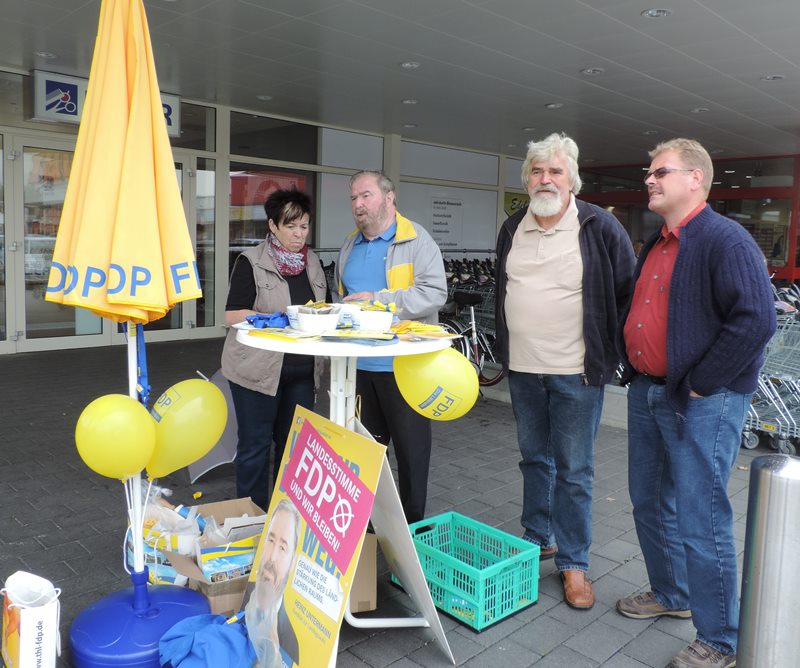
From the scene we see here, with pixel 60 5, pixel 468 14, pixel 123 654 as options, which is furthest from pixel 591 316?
pixel 60 5

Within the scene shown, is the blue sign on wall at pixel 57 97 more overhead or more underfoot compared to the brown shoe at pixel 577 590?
more overhead

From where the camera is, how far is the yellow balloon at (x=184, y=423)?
241 centimetres

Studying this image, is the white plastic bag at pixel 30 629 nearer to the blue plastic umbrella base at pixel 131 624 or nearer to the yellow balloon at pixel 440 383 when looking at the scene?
the blue plastic umbrella base at pixel 131 624

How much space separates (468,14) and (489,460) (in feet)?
12.3

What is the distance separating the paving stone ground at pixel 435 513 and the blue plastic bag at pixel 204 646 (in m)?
0.36

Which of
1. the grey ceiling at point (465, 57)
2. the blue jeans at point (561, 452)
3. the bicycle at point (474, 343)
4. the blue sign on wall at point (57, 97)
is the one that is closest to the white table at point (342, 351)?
the blue jeans at point (561, 452)

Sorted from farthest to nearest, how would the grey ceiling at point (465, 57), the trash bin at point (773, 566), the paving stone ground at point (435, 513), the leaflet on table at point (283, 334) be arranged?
the grey ceiling at point (465, 57) < the paving stone ground at point (435, 513) < the leaflet on table at point (283, 334) < the trash bin at point (773, 566)

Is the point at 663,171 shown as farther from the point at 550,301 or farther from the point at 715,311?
the point at 550,301

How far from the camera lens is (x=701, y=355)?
220 centimetres

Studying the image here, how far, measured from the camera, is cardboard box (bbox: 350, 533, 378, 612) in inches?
101

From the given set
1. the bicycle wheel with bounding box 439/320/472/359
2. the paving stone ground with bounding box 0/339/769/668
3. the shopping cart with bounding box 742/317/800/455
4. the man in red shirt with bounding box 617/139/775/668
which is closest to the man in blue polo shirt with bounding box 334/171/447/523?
the paving stone ground with bounding box 0/339/769/668

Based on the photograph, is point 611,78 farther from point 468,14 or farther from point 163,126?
point 163,126

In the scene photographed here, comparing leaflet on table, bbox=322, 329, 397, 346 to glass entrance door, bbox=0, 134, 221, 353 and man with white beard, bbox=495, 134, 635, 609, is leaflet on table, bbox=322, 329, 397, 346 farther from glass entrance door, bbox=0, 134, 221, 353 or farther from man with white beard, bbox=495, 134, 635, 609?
glass entrance door, bbox=0, 134, 221, 353

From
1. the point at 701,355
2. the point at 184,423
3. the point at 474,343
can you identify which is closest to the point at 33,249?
the point at 474,343
